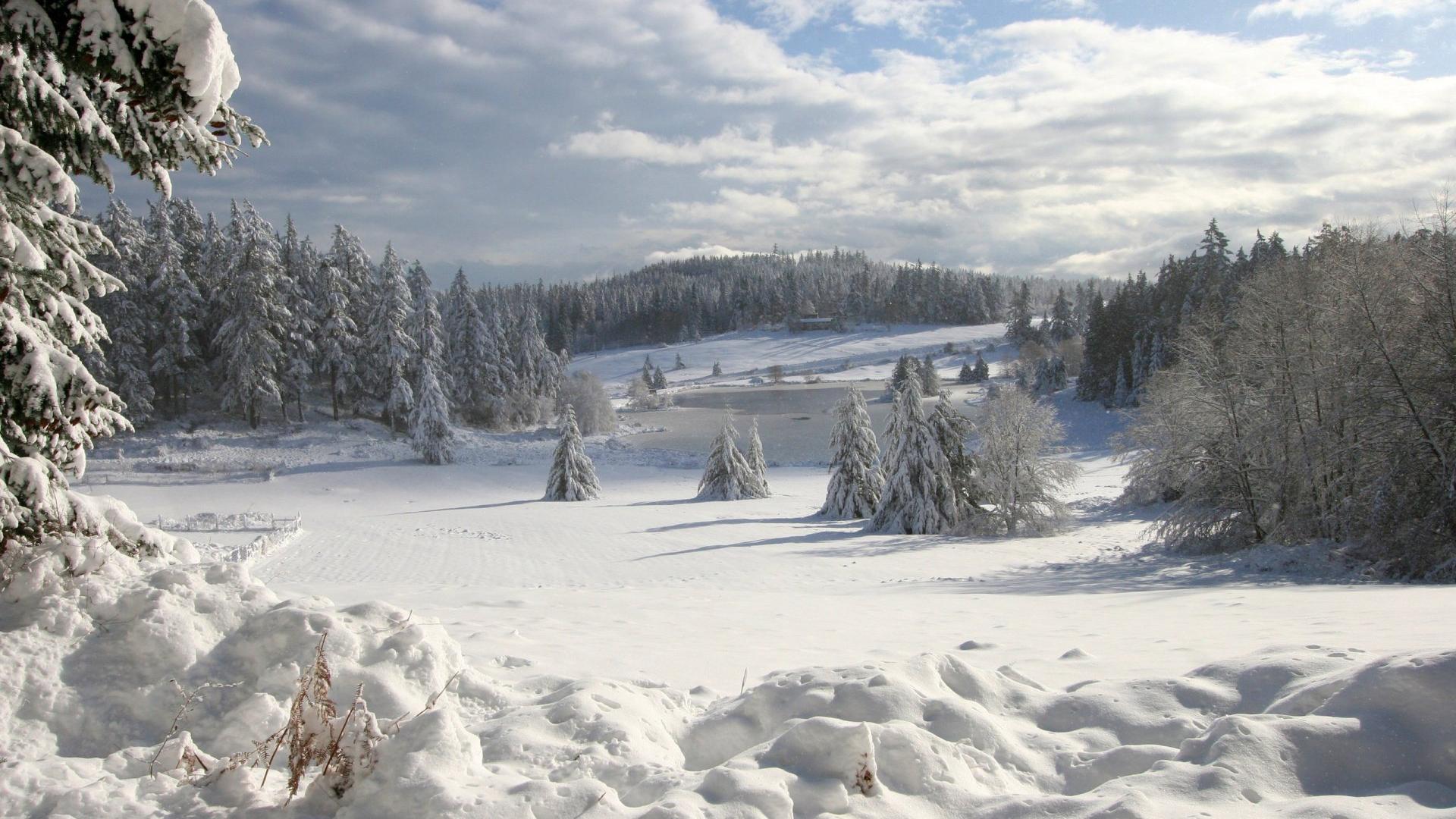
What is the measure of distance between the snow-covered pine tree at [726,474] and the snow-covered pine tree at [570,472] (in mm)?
5991

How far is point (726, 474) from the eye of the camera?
39094mm

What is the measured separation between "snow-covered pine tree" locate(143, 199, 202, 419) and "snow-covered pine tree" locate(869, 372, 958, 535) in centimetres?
4740

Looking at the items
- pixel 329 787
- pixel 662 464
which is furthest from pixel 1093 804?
pixel 662 464

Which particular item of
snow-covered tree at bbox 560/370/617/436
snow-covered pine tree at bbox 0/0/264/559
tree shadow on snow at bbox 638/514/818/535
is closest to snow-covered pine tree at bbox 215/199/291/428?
snow-covered tree at bbox 560/370/617/436

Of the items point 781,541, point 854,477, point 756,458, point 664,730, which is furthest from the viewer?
point 756,458

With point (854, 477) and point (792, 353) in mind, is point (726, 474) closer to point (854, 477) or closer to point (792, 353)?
point (854, 477)

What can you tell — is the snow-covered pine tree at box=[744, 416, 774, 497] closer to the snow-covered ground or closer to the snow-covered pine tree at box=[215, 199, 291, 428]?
the snow-covered ground

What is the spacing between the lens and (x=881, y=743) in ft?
12.9

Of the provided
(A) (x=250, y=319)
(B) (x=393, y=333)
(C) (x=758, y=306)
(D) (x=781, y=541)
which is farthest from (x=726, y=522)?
(C) (x=758, y=306)

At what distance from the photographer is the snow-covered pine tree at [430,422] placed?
157ft

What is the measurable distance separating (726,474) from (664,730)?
34589 mm

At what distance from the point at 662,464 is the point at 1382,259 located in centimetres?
4293

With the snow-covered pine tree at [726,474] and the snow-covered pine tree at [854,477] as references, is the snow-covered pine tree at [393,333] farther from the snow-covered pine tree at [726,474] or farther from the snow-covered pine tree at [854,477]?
the snow-covered pine tree at [854,477]

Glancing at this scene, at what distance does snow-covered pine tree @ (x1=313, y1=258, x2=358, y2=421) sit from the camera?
5369 cm
